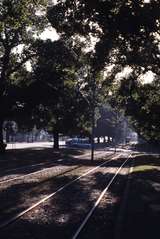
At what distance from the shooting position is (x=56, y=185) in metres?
25.0

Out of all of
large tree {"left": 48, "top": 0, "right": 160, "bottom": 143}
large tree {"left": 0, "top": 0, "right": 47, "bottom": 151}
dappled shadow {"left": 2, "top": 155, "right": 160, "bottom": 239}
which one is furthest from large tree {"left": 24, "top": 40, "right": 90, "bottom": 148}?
dappled shadow {"left": 2, "top": 155, "right": 160, "bottom": 239}

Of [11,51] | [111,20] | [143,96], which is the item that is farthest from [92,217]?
[11,51]

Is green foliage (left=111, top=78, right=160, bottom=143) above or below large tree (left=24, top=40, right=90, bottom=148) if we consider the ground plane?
below

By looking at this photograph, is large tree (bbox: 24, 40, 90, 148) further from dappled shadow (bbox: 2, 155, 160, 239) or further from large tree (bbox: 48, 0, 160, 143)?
dappled shadow (bbox: 2, 155, 160, 239)

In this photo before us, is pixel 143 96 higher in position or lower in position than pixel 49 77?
lower

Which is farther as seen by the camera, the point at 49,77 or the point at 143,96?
the point at 49,77

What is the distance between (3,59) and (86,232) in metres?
40.7

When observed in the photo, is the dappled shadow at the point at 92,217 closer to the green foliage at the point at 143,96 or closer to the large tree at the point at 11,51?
the green foliage at the point at 143,96

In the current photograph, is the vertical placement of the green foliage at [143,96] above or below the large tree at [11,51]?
below

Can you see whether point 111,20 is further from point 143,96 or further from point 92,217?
point 143,96

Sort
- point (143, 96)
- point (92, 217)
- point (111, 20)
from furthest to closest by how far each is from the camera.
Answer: point (143, 96) → point (111, 20) → point (92, 217)

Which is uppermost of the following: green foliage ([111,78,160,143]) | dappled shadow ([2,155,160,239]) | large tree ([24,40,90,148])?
large tree ([24,40,90,148])

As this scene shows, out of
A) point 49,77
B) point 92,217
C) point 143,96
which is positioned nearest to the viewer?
point 92,217

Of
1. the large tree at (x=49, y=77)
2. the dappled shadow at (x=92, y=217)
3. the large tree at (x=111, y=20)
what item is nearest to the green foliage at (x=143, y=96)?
the large tree at (x=49, y=77)
